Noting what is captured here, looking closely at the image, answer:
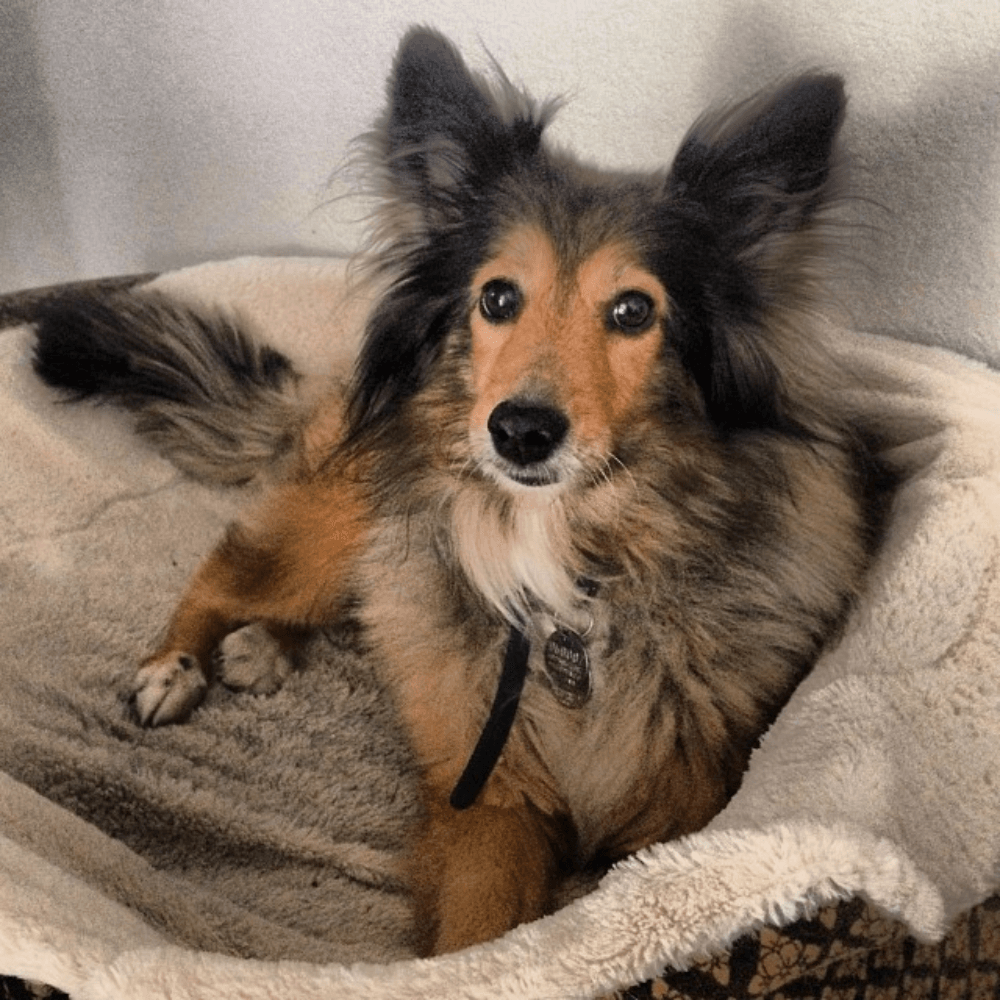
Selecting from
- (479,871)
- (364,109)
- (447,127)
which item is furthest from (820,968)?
(364,109)

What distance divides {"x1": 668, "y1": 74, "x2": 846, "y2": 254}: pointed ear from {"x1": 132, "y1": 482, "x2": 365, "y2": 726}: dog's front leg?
107cm

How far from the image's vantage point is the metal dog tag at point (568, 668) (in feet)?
6.61

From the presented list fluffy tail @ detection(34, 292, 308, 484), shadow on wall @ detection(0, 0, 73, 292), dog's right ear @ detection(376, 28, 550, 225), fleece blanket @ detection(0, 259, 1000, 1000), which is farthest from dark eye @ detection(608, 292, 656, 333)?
shadow on wall @ detection(0, 0, 73, 292)

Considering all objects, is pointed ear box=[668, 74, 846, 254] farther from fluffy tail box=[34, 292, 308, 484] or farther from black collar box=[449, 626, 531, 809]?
fluffy tail box=[34, 292, 308, 484]

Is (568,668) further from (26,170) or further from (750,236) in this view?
(26,170)

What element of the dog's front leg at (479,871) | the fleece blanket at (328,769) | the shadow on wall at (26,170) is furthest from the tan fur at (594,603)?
the shadow on wall at (26,170)

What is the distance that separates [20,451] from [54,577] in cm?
36

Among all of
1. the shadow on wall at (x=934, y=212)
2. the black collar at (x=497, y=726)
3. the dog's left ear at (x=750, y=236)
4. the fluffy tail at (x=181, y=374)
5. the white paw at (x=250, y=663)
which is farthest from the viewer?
the fluffy tail at (x=181, y=374)

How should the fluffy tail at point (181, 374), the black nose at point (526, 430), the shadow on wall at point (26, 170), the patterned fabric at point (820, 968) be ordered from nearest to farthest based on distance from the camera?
the patterned fabric at point (820, 968) < the black nose at point (526, 430) < the fluffy tail at point (181, 374) < the shadow on wall at point (26, 170)

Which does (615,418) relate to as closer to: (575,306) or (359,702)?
(575,306)

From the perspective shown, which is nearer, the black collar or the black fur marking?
the black fur marking

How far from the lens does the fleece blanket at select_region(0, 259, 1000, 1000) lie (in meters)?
1.44

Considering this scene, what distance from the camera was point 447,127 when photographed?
1990mm

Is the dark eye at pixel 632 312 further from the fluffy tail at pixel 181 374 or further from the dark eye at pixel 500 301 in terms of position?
the fluffy tail at pixel 181 374
